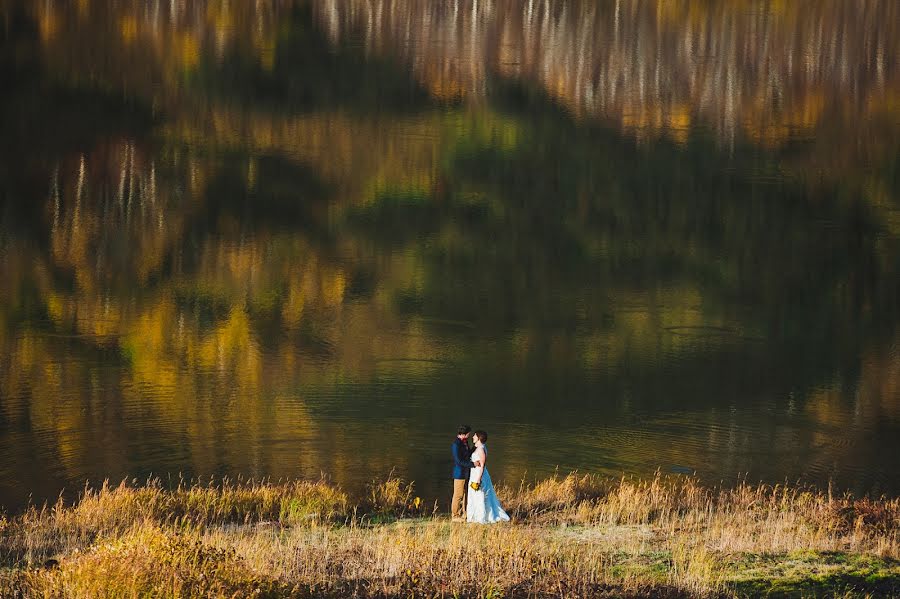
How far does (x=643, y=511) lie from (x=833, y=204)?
100167 millimetres

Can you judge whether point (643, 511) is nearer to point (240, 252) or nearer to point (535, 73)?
point (240, 252)

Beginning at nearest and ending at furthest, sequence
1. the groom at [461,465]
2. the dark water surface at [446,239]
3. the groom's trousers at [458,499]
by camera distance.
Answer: the groom at [461,465]
the groom's trousers at [458,499]
the dark water surface at [446,239]

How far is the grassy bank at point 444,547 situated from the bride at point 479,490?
429 millimetres

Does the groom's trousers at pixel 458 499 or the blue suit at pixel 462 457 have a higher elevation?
the blue suit at pixel 462 457

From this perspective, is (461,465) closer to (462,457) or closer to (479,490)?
(462,457)

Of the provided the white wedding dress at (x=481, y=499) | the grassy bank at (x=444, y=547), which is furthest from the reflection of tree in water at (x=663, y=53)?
the white wedding dress at (x=481, y=499)

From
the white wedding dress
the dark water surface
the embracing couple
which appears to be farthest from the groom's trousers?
the dark water surface

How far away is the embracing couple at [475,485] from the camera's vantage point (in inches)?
698

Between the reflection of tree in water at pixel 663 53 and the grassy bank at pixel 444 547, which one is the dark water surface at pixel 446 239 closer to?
the reflection of tree in water at pixel 663 53

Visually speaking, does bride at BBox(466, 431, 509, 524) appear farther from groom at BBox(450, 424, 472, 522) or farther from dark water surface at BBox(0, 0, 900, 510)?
dark water surface at BBox(0, 0, 900, 510)

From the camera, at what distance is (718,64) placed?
153 meters

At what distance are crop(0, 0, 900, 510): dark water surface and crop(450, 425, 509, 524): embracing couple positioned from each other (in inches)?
255

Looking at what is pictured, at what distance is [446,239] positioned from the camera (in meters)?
96.0

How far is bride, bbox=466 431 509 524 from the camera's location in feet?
57.9
